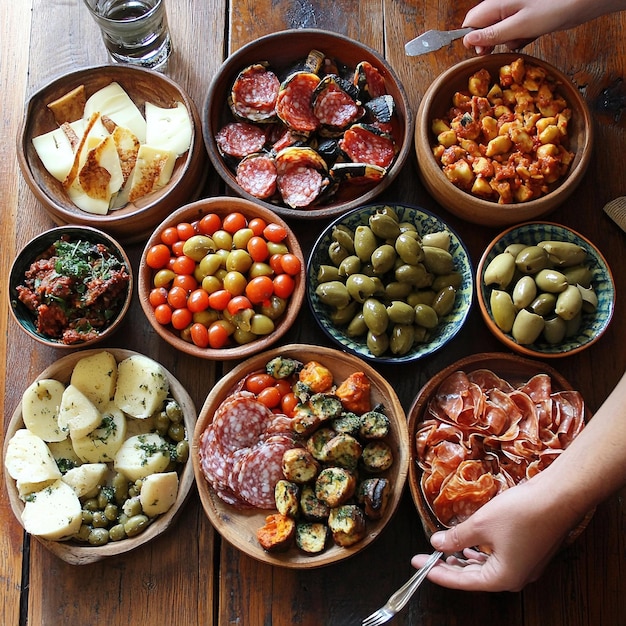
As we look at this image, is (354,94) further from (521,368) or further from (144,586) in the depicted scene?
(144,586)

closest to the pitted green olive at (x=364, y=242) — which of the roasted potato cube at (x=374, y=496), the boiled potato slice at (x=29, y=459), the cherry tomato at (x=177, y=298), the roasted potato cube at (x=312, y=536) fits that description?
the cherry tomato at (x=177, y=298)

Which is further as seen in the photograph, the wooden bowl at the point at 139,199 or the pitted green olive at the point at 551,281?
the wooden bowl at the point at 139,199

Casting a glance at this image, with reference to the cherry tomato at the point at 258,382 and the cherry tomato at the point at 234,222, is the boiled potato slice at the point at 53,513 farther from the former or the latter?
the cherry tomato at the point at 234,222

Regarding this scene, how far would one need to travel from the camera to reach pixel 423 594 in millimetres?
1616

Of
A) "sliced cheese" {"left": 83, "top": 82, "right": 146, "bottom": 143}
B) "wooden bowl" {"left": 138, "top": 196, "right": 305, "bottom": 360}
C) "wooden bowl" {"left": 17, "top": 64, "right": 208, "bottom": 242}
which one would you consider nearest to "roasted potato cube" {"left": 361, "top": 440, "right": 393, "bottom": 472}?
"wooden bowl" {"left": 138, "top": 196, "right": 305, "bottom": 360}

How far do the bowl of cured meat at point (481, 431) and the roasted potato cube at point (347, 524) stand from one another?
0.16m

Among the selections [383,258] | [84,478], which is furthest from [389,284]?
[84,478]

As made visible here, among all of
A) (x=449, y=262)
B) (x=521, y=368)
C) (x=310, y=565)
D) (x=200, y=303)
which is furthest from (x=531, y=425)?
(x=200, y=303)

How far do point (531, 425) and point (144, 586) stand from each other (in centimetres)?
105

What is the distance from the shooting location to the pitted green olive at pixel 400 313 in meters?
1.62

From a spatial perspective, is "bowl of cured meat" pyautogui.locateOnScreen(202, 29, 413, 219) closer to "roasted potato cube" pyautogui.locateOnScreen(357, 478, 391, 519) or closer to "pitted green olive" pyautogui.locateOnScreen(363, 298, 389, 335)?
"pitted green olive" pyautogui.locateOnScreen(363, 298, 389, 335)

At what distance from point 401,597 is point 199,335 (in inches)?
31.0

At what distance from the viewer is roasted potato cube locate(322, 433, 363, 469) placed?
59.2 inches

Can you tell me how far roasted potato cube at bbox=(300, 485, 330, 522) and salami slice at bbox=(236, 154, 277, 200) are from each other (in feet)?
2.55
